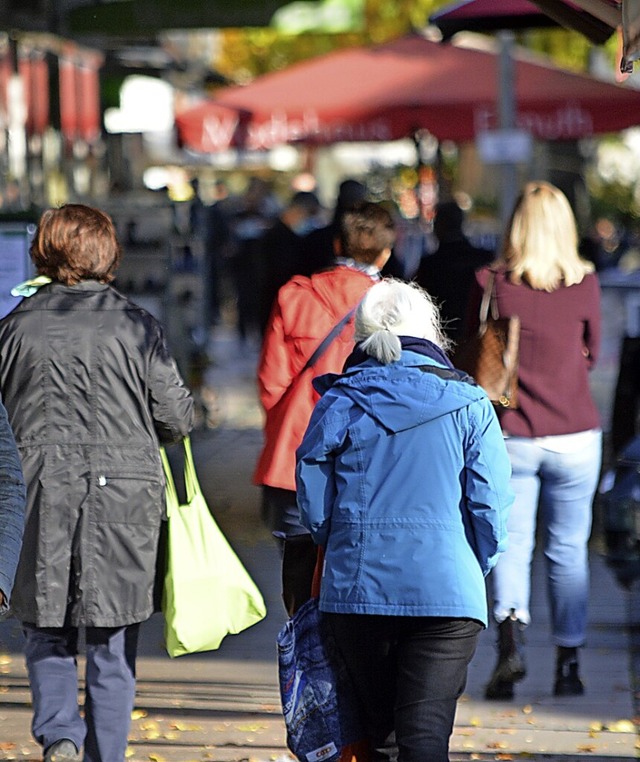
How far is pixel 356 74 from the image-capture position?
40.8 ft

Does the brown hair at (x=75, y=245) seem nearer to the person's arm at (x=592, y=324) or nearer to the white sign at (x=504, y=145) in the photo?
the person's arm at (x=592, y=324)

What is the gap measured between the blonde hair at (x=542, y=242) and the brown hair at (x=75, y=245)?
178cm

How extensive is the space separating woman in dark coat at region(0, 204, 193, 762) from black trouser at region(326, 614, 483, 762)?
0.90 meters

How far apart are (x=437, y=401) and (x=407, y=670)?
0.69 m

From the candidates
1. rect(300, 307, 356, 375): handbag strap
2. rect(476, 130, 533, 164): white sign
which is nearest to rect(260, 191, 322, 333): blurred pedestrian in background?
rect(476, 130, 533, 164): white sign

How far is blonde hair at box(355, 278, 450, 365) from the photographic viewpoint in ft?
13.3

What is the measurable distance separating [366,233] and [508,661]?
175cm

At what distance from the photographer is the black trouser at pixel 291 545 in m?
5.53

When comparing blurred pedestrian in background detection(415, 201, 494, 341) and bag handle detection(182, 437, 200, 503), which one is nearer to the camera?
bag handle detection(182, 437, 200, 503)

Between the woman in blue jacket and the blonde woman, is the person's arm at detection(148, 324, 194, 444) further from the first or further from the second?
the blonde woman

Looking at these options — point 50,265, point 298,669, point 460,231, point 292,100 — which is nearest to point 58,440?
point 50,265

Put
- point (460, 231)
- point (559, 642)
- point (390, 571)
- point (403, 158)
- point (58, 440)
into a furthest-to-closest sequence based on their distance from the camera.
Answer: point (403, 158)
point (460, 231)
point (559, 642)
point (58, 440)
point (390, 571)

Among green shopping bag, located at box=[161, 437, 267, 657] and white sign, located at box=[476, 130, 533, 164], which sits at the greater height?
white sign, located at box=[476, 130, 533, 164]

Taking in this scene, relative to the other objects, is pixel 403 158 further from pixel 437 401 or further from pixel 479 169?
pixel 437 401
